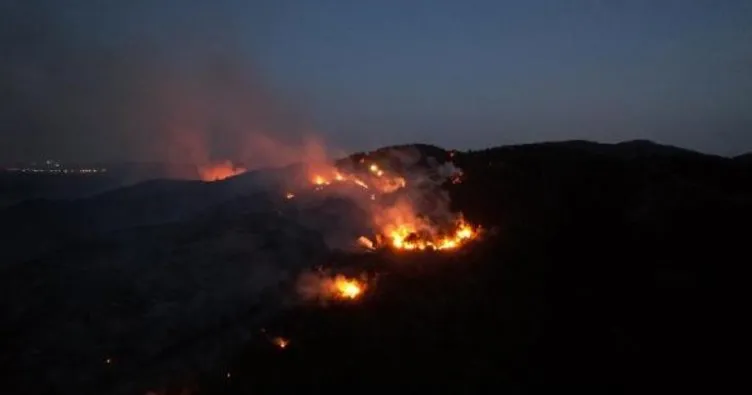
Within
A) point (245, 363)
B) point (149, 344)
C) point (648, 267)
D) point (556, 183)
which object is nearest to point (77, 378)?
point (149, 344)

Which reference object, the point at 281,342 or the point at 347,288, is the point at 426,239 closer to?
the point at 347,288

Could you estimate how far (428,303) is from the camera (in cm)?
2356

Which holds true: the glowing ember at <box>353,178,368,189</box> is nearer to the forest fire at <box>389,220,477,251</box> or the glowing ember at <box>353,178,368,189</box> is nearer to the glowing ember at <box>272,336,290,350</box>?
the forest fire at <box>389,220,477,251</box>

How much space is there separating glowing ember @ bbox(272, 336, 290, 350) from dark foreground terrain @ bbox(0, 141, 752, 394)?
1.15ft

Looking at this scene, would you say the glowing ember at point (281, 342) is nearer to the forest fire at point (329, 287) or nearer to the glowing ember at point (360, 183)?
the forest fire at point (329, 287)

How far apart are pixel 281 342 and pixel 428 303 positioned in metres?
6.13

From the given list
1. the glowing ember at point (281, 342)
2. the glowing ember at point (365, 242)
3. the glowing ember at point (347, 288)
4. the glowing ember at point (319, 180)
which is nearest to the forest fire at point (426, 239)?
the glowing ember at point (365, 242)

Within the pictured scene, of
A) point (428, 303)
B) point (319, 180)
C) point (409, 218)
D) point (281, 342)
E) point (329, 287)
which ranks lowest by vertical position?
point (281, 342)

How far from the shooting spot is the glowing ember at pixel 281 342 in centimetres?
2058

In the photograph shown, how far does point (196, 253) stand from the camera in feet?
94.8

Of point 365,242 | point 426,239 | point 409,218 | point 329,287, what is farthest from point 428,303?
point 409,218

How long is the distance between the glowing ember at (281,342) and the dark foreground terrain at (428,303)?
35 centimetres

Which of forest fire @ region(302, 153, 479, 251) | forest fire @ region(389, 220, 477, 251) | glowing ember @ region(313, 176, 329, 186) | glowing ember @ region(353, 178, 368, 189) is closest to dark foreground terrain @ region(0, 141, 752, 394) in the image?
forest fire @ region(389, 220, 477, 251)

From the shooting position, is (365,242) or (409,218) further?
(409,218)
